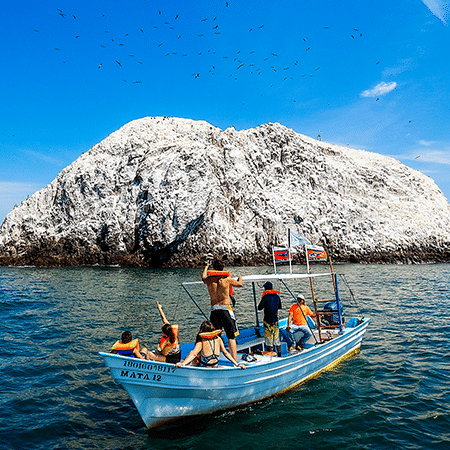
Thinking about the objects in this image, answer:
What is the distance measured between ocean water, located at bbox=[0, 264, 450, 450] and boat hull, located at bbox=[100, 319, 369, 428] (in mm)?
311

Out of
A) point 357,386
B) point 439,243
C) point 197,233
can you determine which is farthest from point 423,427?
point 439,243

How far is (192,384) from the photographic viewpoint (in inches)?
276

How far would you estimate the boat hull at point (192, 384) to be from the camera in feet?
21.4

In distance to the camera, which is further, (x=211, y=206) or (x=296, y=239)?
(x=211, y=206)

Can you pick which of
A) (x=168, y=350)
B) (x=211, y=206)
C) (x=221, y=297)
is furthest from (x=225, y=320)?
(x=211, y=206)

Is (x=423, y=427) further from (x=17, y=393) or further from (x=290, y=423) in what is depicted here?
(x=17, y=393)

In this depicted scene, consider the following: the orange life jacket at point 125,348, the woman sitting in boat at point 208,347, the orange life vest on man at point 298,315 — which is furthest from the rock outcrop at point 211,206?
the orange life jacket at point 125,348

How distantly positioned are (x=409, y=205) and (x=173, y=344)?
66.3 metres

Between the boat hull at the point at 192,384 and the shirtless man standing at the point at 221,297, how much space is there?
818mm

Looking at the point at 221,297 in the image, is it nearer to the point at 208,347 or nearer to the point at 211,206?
the point at 208,347

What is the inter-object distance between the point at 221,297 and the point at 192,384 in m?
2.20

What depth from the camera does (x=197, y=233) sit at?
45844 mm

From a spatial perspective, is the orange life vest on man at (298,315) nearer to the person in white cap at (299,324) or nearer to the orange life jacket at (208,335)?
the person in white cap at (299,324)

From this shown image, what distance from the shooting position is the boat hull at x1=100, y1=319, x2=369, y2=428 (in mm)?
6535
